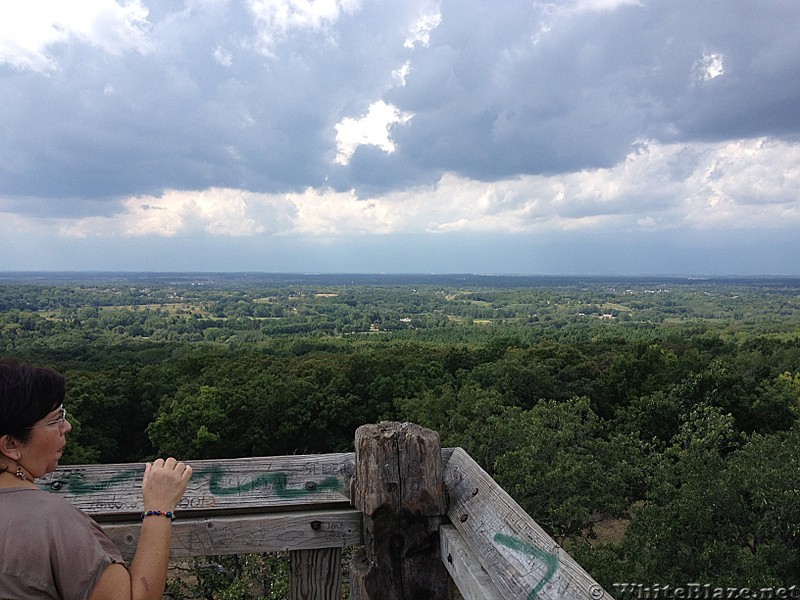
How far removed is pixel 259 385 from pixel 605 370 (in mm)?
19247

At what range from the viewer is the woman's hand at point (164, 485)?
1683 millimetres

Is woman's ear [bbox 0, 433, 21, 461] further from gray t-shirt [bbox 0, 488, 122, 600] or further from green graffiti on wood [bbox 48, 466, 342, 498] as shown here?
green graffiti on wood [bbox 48, 466, 342, 498]

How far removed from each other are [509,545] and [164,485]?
1.07 m

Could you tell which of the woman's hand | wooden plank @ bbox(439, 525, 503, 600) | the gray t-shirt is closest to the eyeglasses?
the gray t-shirt

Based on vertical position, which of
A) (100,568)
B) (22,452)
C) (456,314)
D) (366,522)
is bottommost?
(456,314)

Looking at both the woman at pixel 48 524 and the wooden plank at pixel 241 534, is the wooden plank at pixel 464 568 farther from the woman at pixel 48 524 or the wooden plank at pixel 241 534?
the woman at pixel 48 524

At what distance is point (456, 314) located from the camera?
376 feet

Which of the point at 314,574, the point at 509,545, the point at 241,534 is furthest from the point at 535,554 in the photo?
the point at 241,534

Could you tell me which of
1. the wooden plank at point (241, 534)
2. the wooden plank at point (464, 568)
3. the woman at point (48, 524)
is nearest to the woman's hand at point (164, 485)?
the woman at point (48, 524)

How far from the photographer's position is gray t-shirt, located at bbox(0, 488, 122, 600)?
133cm

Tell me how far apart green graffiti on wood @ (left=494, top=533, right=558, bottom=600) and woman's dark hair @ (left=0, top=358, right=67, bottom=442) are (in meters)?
1.36

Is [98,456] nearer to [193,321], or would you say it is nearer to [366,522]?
[366,522]

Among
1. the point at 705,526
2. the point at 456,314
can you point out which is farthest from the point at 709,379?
the point at 456,314

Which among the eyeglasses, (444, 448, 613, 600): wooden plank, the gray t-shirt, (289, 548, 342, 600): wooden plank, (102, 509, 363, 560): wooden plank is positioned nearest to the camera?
the gray t-shirt
